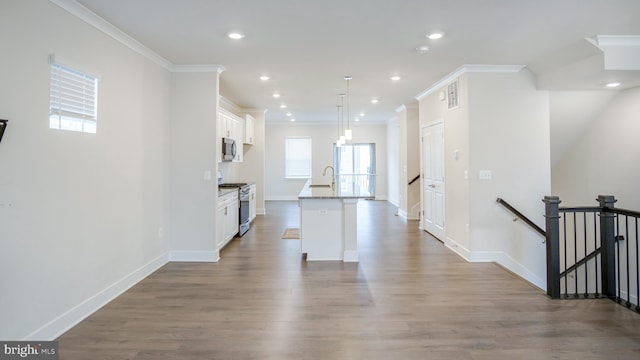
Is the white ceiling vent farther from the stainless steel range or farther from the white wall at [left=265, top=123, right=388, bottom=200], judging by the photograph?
the white wall at [left=265, top=123, right=388, bottom=200]

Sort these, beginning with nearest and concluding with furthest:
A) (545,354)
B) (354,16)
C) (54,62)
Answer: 1. (545,354)
2. (54,62)
3. (354,16)

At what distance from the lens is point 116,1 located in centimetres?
279

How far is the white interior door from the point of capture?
19.1ft

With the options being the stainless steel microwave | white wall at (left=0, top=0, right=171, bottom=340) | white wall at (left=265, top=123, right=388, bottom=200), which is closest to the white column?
the stainless steel microwave

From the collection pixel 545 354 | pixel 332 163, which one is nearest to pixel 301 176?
pixel 332 163

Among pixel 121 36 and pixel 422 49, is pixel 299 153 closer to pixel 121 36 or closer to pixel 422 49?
pixel 422 49

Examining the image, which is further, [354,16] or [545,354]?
[354,16]

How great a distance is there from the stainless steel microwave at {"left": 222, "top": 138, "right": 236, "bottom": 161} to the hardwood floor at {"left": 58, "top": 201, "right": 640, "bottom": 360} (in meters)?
1.95

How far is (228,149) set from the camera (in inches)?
229

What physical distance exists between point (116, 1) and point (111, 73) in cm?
81

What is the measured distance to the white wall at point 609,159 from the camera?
5039 mm

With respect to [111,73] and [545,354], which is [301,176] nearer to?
[111,73]

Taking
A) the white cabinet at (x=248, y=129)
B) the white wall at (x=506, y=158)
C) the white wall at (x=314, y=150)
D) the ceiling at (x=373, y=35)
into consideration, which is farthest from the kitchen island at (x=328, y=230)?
the white wall at (x=314, y=150)

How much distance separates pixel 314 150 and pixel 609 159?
784 cm
